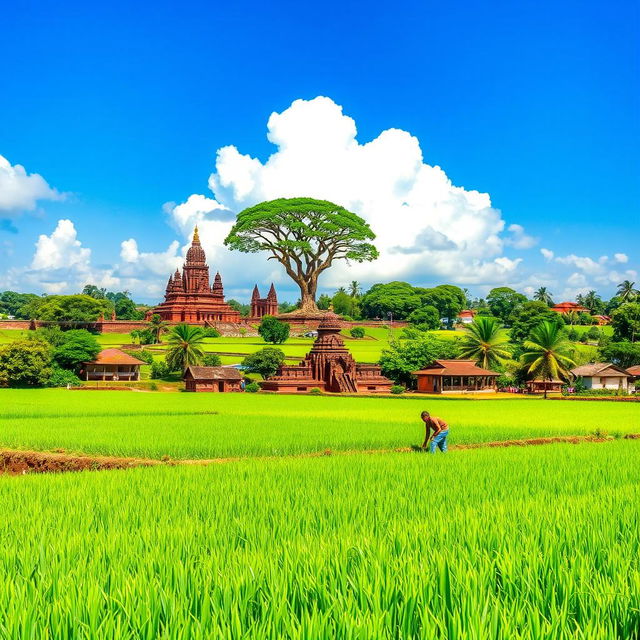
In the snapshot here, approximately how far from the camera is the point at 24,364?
132 ft

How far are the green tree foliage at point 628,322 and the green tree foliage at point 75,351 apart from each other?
4655 centimetres

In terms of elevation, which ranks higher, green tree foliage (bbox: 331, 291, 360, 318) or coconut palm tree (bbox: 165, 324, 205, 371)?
green tree foliage (bbox: 331, 291, 360, 318)

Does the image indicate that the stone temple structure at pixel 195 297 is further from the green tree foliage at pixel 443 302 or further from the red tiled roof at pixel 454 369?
the red tiled roof at pixel 454 369

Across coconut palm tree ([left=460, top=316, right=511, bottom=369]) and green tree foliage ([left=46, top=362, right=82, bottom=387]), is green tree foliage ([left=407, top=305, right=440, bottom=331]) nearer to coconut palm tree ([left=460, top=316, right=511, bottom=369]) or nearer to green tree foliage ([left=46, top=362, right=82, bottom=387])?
coconut palm tree ([left=460, top=316, right=511, bottom=369])

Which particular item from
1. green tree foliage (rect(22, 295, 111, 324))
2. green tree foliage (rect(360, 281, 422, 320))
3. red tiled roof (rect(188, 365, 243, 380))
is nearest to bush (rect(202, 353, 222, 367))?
red tiled roof (rect(188, 365, 243, 380))

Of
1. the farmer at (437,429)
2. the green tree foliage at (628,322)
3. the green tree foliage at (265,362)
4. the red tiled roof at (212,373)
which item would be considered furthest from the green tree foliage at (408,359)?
the farmer at (437,429)

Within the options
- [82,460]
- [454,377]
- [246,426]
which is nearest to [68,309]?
[454,377]

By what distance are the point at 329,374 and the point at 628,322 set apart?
32.4 meters

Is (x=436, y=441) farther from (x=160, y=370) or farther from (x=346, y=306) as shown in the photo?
(x=346, y=306)

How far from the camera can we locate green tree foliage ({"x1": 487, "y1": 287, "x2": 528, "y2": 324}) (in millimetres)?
108188

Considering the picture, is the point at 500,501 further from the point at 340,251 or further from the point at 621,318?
the point at 340,251

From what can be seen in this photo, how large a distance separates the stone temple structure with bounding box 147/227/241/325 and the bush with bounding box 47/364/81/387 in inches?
1523

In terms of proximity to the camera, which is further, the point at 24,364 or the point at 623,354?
the point at 623,354

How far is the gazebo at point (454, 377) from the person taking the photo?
44.0 m
